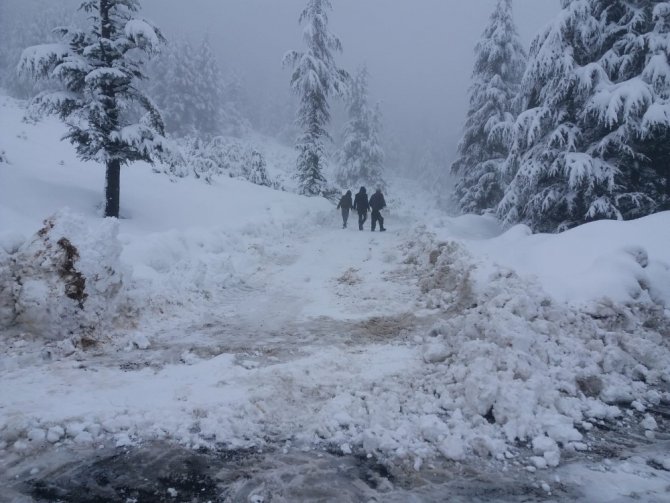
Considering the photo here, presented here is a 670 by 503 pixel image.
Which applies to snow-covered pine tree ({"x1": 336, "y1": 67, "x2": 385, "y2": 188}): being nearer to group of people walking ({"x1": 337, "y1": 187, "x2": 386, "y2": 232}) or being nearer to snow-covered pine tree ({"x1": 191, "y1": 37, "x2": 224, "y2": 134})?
group of people walking ({"x1": 337, "y1": 187, "x2": 386, "y2": 232})

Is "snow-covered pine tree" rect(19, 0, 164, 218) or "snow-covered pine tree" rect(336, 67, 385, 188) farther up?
"snow-covered pine tree" rect(336, 67, 385, 188)

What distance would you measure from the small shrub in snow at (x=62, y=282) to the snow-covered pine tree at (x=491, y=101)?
658 inches

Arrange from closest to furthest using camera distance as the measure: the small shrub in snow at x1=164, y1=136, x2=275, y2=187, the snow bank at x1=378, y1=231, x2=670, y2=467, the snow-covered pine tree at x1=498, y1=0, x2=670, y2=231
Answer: the snow bank at x1=378, y1=231, x2=670, y2=467 → the snow-covered pine tree at x1=498, y1=0, x2=670, y2=231 → the small shrub in snow at x1=164, y1=136, x2=275, y2=187

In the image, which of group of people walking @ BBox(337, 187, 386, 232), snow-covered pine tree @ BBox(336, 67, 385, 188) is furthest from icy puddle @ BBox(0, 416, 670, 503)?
snow-covered pine tree @ BBox(336, 67, 385, 188)

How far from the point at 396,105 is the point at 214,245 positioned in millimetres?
172619

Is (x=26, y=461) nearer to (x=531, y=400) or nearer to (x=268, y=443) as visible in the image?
(x=268, y=443)

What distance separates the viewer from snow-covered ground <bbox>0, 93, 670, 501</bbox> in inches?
159

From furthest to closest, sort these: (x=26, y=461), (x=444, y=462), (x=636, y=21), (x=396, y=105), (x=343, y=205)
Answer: (x=396, y=105), (x=343, y=205), (x=636, y=21), (x=444, y=462), (x=26, y=461)

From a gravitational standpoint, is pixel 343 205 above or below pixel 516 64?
below

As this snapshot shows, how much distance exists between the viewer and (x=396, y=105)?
17212 centimetres

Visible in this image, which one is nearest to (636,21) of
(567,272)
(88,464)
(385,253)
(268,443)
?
(567,272)

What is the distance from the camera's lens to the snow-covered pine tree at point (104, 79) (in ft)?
33.4

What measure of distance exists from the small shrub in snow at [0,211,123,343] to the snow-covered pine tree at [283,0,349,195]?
60.0 ft

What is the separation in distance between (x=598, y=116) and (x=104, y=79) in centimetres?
1167
